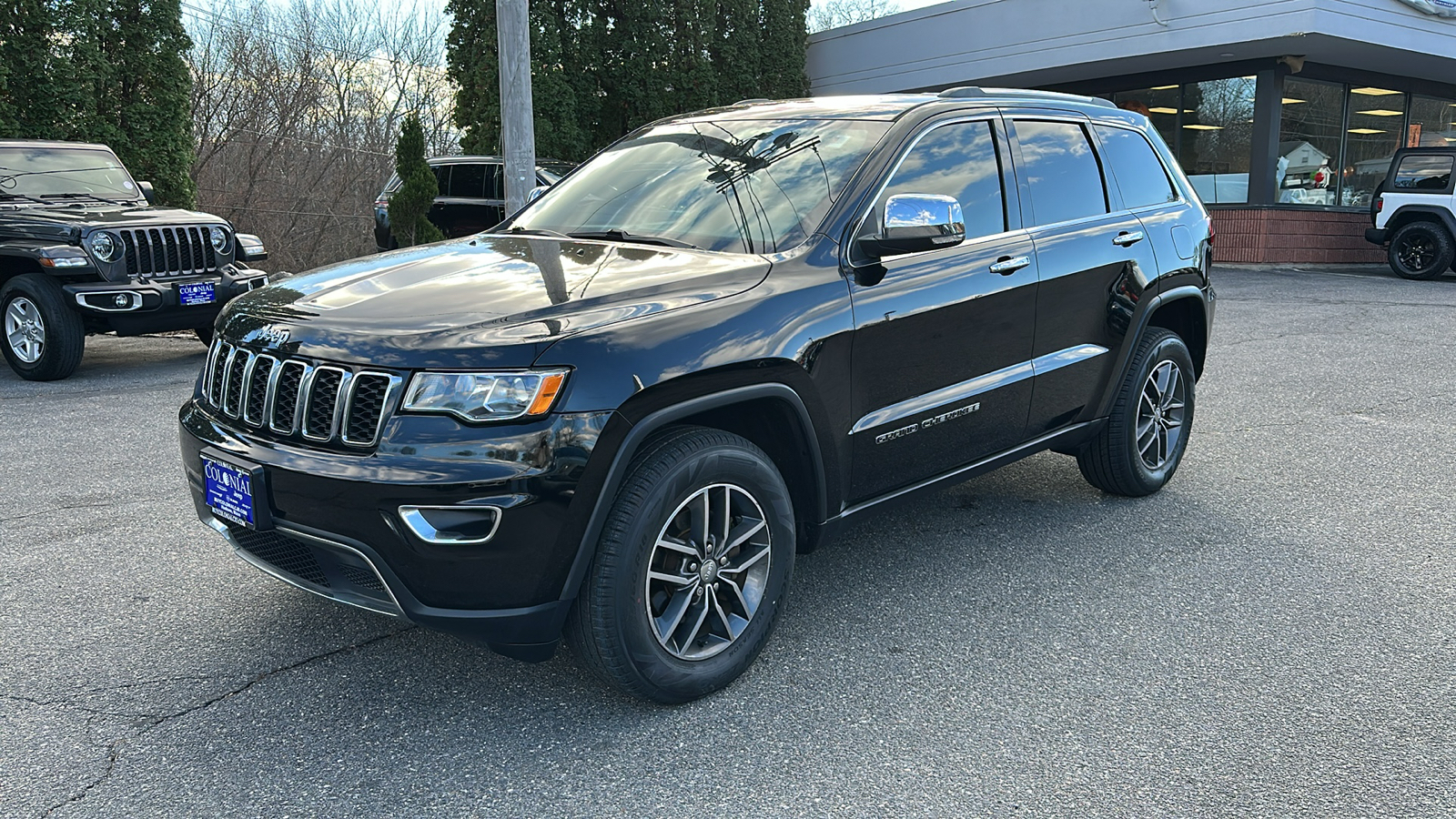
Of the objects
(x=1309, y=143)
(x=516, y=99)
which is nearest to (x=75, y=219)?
(x=516, y=99)

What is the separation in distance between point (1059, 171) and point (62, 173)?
8.58 m

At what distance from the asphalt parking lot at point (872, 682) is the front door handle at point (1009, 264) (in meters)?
1.15

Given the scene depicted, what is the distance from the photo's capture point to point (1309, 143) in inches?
750

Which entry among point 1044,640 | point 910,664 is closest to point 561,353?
point 910,664

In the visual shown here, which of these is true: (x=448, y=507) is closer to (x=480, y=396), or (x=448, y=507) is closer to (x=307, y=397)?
(x=480, y=396)

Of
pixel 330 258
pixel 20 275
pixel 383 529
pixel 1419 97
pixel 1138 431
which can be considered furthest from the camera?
pixel 1419 97

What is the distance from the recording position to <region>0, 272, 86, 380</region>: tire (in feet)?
26.7

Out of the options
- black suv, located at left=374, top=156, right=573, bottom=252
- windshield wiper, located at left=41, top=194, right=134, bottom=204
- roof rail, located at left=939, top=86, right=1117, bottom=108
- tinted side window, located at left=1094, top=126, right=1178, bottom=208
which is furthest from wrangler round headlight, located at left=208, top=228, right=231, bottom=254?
tinted side window, located at left=1094, top=126, right=1178, bottom=208

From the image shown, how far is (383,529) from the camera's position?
2.76 meters

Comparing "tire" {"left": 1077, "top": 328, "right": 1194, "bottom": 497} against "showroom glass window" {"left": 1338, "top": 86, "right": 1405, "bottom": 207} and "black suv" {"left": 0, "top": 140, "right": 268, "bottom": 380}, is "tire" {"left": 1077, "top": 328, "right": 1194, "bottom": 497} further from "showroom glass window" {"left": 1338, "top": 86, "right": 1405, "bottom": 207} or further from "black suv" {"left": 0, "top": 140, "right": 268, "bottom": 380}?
"showroom glass window" {"left": 1338, "top": 86, "right": 1405, "bottom": 207}

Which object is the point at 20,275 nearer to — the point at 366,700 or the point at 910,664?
the point at 366,700

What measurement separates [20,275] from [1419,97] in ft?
74.4

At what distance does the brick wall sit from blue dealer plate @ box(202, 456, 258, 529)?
1835cm

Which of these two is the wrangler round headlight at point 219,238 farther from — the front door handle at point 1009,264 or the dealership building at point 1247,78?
the dealership building at point 1247,78
